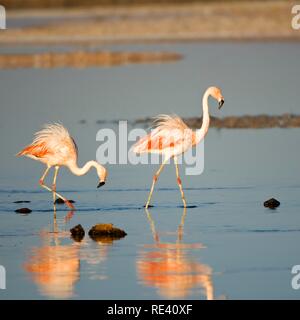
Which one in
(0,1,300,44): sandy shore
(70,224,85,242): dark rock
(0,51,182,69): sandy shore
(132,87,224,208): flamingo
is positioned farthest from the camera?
(0,1,300,44): sandy shore

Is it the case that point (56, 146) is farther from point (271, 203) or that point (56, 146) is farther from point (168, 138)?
point (271, 203)

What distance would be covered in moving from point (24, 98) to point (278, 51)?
1319 cm

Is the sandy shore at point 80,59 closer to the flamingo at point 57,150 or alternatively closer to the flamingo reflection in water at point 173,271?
the flamingo at point 57,150

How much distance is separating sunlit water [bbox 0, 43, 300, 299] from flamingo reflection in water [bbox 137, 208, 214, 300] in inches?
0.4

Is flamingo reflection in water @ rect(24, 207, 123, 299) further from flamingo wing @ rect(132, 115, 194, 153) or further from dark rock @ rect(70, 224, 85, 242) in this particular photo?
flamingo wing @ rect(132, 115, 194, 153)

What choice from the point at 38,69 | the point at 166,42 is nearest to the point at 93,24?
the point at 166,42

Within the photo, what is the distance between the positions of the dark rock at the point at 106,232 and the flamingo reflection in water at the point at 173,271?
21.9 inches

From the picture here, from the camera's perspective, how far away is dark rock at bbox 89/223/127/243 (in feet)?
42.1

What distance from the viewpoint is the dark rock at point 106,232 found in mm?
12844

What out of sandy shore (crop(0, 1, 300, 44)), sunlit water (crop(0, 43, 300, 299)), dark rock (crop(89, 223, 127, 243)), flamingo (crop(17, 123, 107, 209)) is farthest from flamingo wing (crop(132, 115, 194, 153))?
sandy shore (crop(0, 1, 300, 44))

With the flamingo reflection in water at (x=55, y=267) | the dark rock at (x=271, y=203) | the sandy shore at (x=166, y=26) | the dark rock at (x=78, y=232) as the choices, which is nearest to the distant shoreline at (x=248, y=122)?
the dark rock at (x=271, y=203)

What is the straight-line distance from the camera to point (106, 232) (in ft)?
42.2

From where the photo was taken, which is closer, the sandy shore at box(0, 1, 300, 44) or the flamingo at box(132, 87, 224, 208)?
the flamingo at box(132, 87, 224, 208)

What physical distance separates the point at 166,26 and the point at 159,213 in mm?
34954
